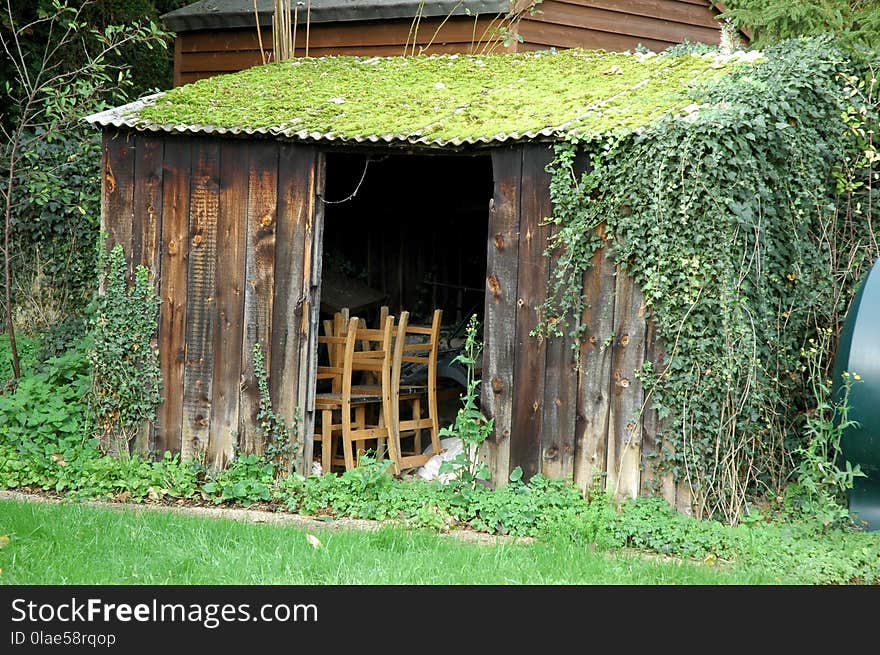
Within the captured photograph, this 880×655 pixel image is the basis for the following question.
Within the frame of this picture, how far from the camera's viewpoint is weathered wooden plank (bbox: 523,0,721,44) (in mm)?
11617

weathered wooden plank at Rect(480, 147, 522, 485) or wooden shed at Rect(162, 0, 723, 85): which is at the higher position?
wooden shed at Rect(162, 0, 723, 85)

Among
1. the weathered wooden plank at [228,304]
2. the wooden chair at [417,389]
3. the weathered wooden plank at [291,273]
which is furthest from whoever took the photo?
the wooden chair at [417,389]

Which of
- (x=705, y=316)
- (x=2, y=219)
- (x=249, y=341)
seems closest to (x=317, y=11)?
(x=2, y=219)

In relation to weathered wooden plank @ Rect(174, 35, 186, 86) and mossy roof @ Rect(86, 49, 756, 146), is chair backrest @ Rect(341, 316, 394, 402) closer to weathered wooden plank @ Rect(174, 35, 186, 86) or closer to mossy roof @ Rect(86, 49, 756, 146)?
mossy roof @ Rect(86, 49, 756, 146)

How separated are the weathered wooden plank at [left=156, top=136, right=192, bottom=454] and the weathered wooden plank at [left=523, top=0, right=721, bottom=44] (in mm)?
5417

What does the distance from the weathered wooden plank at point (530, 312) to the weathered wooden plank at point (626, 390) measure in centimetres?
52

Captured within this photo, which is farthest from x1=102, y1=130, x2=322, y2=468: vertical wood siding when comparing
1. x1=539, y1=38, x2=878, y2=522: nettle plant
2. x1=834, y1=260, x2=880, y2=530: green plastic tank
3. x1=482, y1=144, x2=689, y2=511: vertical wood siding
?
x1=834, y1=260, x2=880, y2=530: green plastic tank

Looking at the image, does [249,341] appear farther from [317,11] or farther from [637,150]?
[317,11]

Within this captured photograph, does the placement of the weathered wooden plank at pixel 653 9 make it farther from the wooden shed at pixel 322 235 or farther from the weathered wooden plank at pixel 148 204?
the weathered wooden plank at pixel 148 204

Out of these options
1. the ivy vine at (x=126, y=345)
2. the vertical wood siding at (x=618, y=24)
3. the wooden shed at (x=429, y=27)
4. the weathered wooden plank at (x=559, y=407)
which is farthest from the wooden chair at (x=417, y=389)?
the vertical wood siding at (x=618, y=24)

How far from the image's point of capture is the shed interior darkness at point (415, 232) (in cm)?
1116

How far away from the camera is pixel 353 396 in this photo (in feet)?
27.3

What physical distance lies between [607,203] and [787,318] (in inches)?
62.9

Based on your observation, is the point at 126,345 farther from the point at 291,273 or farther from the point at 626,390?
the point at 626,390
